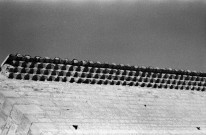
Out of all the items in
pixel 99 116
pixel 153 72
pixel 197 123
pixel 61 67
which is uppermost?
pixel 61 67

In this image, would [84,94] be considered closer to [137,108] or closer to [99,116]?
[99,116]

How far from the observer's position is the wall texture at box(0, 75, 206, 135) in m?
6.77

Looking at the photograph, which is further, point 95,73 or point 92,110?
point 95,73

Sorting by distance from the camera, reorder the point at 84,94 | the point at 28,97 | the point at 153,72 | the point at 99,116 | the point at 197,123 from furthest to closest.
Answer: the point at 153,72 → the point at 197,123 → the point at 84,94 → the point at 99,116 → the point at 28,97

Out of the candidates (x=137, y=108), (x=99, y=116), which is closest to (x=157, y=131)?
(x=137, y=108)

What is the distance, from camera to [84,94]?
8484 millimetres

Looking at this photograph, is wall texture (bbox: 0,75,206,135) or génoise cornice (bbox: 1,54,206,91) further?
génoise cornice (bbox: 1,54,206,91)

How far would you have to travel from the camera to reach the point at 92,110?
8023 mm

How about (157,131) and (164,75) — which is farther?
(164,75)

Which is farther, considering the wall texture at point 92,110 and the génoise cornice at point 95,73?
the génoise cornice at point 95,73

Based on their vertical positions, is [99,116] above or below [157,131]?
above

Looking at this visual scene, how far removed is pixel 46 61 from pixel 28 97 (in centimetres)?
146

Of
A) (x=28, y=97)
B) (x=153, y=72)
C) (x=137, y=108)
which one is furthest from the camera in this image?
(x=153, y=72)

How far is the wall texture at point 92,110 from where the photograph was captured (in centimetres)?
677
